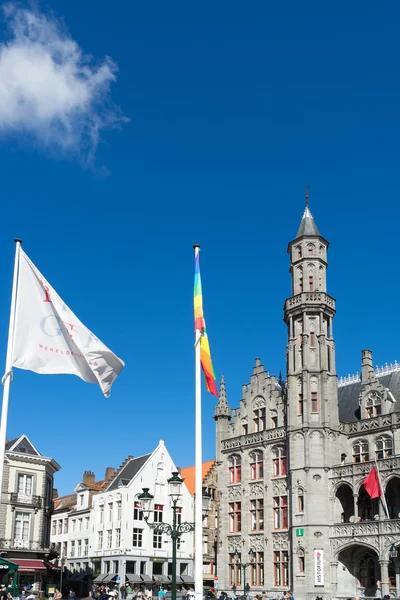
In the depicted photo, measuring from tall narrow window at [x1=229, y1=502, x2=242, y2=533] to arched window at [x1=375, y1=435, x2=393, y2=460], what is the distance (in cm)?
1241

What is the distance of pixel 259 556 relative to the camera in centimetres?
5222

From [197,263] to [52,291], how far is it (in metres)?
5.97

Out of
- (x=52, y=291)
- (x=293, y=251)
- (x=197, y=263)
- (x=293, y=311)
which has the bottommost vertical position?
(x=52, y=291)

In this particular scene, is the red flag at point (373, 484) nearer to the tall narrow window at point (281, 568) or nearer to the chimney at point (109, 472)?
the tall narrow window at point (281, 568)

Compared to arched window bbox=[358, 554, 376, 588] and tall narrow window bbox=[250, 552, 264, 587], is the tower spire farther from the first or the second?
arched window bbox=[358, 554, 376, 588]

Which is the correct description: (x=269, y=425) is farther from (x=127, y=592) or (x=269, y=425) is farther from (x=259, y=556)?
(x=127, y=592)

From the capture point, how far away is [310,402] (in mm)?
51031

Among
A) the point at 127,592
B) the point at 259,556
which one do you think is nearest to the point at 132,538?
the point at 127,592

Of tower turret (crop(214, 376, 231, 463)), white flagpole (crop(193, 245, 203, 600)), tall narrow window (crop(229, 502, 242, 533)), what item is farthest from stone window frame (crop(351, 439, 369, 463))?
white flagpole (crop(193, 245, 203, 600))

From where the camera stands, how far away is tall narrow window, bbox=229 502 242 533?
54.8 metres

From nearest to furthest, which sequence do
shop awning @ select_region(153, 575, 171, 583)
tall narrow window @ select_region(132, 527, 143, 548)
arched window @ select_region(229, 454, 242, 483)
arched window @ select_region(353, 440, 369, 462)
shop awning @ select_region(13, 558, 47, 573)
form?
arched window @ select_region(353, 440, 369, 462) → shop awning @ select_region(13, 558, 47, 573) → arched window @ select_region(229, 454, 242, 483) → shop awning @ select_region(153, 575, 171, 583) → tall narrow window @ select_region(132, 527, 143, 548)

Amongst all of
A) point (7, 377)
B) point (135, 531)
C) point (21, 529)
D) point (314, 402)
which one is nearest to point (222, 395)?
point (314, 402)

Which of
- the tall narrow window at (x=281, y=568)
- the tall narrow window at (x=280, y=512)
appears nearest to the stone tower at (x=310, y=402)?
the tall narrow window at (x=280, y=512)

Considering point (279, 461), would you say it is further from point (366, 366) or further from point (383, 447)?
point (366, 366)
